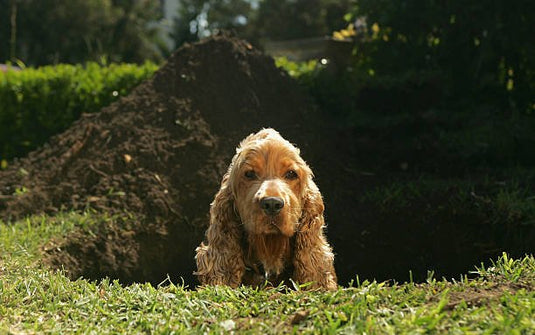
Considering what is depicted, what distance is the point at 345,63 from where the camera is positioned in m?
9.78

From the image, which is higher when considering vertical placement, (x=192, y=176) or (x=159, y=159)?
(x=159, y=159)

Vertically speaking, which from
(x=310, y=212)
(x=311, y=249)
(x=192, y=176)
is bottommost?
(x=192, y=176)

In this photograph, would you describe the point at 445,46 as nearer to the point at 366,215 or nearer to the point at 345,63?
the point at 345,63

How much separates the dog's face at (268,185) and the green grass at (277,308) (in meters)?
0.63

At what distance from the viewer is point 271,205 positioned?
12.4ft

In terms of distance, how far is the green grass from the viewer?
102 inches

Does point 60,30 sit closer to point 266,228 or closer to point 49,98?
point 49,98

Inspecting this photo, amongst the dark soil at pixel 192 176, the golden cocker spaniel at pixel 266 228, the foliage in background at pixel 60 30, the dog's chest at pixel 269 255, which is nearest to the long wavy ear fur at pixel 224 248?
the golden cocker spaniel at pixel 266 228

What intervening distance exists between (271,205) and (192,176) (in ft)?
9.39

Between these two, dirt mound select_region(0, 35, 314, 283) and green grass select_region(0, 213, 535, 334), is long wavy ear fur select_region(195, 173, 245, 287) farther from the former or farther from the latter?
dirt mound select_region(0, 35, 314, 283)

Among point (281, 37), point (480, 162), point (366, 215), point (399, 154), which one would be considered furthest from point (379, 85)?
point (281, 37)

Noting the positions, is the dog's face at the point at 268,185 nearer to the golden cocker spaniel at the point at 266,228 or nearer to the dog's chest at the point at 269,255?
the golden cocker spaniel at the point at 266,228

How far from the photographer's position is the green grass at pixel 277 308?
259 cm

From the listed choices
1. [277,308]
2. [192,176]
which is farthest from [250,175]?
[192,176]
